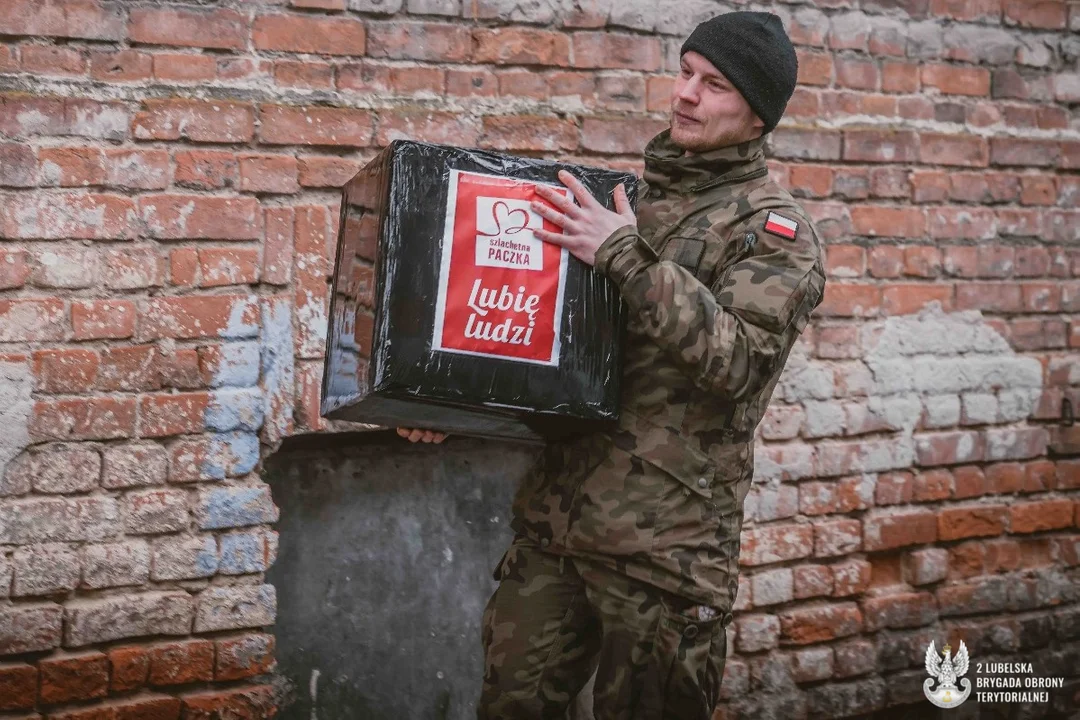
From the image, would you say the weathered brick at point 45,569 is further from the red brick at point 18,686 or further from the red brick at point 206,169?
the red brick at point 206,169

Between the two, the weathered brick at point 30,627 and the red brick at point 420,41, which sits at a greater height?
the red brick at point 420,41

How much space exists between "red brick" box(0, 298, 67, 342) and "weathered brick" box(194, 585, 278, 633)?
2.14ft

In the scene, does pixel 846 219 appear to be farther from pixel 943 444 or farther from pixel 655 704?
pixel 655 704

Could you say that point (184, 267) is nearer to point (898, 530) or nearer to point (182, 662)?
point (182, 662)

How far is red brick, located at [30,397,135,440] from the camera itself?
220 centimetres

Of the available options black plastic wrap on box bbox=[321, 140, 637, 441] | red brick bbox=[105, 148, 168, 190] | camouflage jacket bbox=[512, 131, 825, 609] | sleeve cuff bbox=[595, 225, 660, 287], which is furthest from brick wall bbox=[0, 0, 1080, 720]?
sleeve cuff bbox=[595, 225, 660, 287]

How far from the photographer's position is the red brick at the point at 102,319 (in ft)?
7.29

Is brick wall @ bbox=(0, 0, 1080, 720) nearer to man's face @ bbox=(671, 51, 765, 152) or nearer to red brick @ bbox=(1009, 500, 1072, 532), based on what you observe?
red brick @ bbox=(1009, 500, 1072, 532)

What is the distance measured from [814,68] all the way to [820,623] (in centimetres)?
153

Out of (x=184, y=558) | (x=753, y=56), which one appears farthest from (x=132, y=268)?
(x=753, y=56)

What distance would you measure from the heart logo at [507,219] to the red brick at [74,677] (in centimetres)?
132

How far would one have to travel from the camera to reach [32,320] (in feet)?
7.16

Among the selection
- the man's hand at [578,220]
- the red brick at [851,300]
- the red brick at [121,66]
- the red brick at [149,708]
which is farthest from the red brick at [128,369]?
the red brick at [851,300]

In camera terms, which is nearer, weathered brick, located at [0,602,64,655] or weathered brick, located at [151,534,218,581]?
weathered brick, located at [0,602,64,655]
